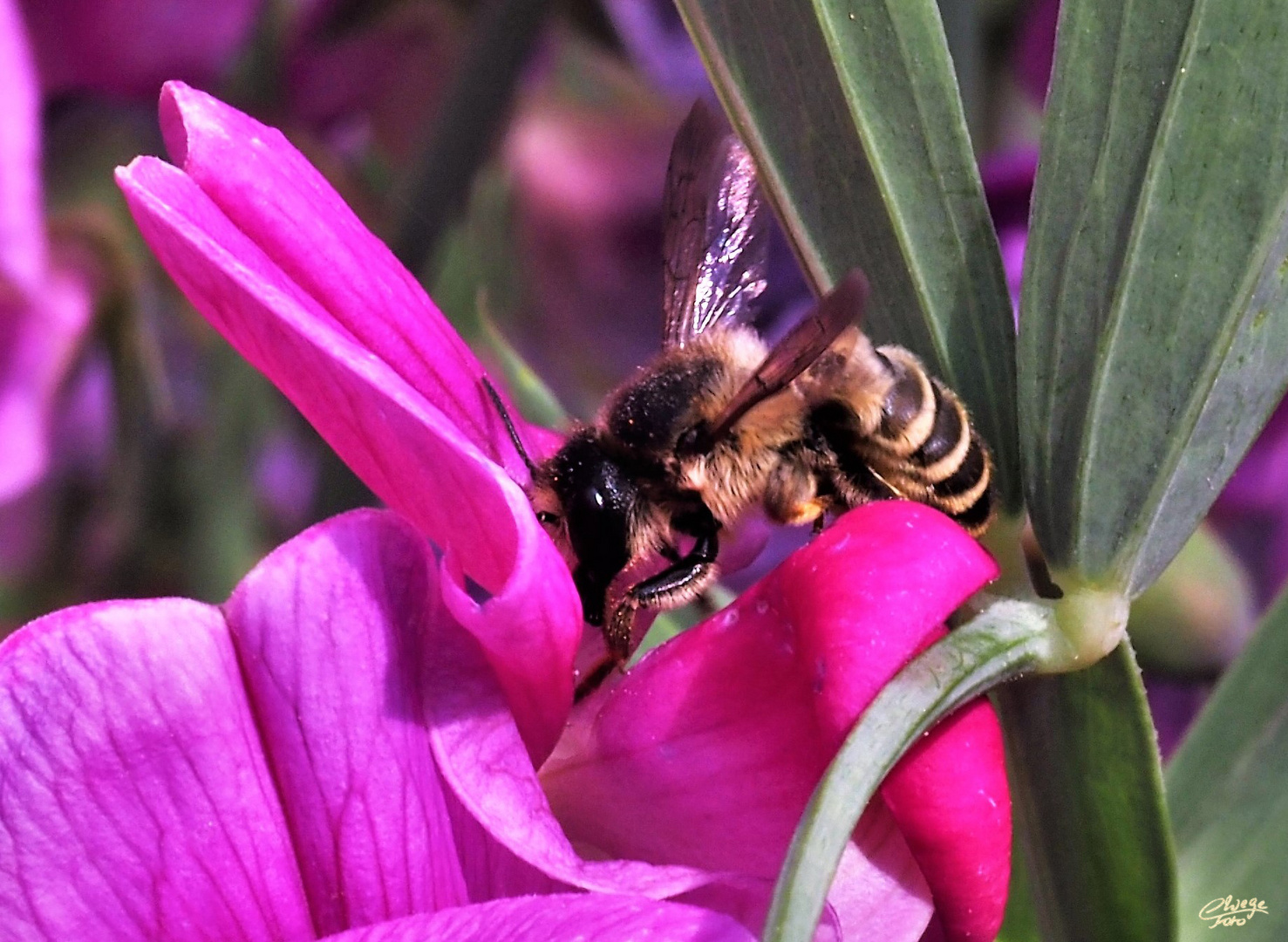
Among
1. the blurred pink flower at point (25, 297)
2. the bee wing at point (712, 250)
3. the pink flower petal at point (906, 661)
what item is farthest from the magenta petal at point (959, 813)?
the blurred pink flower at point (25, 297)

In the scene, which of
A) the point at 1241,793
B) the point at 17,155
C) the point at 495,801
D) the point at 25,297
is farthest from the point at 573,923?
the point at 25,297

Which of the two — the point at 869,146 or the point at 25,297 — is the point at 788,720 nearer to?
A: the point at 869,146

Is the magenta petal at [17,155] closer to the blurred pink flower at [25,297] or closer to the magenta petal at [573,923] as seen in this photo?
the blurred pink flower at [25,297]

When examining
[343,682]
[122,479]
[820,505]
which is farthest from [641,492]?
[122,479]

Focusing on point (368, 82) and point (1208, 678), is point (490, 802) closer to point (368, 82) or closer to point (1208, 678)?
point (1208, 678)

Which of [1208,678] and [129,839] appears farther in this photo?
[1208,678]

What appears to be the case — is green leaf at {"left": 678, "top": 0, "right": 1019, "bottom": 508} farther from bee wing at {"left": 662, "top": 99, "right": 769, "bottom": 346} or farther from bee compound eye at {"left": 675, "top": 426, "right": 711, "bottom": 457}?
bee wing at {"left": 662, "top": 99, "right": 769, "bottom": 346}
